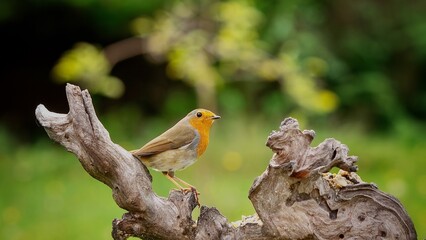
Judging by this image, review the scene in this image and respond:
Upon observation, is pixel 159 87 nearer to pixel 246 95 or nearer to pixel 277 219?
pixel 246 95

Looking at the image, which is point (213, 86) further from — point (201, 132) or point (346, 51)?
point (201, 132)

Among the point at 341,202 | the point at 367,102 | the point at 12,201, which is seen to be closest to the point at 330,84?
the point at 367,102

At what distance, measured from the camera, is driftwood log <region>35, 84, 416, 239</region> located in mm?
3041

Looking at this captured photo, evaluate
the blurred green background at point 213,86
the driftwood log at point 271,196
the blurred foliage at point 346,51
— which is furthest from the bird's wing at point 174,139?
the blurred foliage at point 346,51

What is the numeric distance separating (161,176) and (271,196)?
523cm

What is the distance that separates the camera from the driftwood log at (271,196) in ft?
9.98

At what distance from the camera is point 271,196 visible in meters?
3.13

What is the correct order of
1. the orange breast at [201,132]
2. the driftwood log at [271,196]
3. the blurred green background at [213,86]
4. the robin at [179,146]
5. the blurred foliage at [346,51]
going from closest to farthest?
the driftwood log at [271,196] → the robin at [179,146] → the orange breast at [201,132] → the blurred green background at [213,86] → the blurred foliage at [346,51]

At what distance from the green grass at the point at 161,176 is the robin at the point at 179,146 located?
9.15 feet

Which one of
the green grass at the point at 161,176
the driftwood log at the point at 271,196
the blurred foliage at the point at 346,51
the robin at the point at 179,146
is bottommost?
the driftwood log at the point at 271,196

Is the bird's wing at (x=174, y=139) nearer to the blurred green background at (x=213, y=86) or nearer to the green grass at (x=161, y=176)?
the green grass at (x=161, y=176)

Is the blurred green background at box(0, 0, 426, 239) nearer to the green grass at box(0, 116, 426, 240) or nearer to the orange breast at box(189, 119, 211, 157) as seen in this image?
the green grass at box(0, 116, 426, 240)

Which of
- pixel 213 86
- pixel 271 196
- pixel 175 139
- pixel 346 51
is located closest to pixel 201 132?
pixel 175 139

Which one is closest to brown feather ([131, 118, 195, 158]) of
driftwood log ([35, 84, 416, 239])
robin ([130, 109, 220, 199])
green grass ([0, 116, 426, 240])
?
robin ([130, 109, 220, 199])
